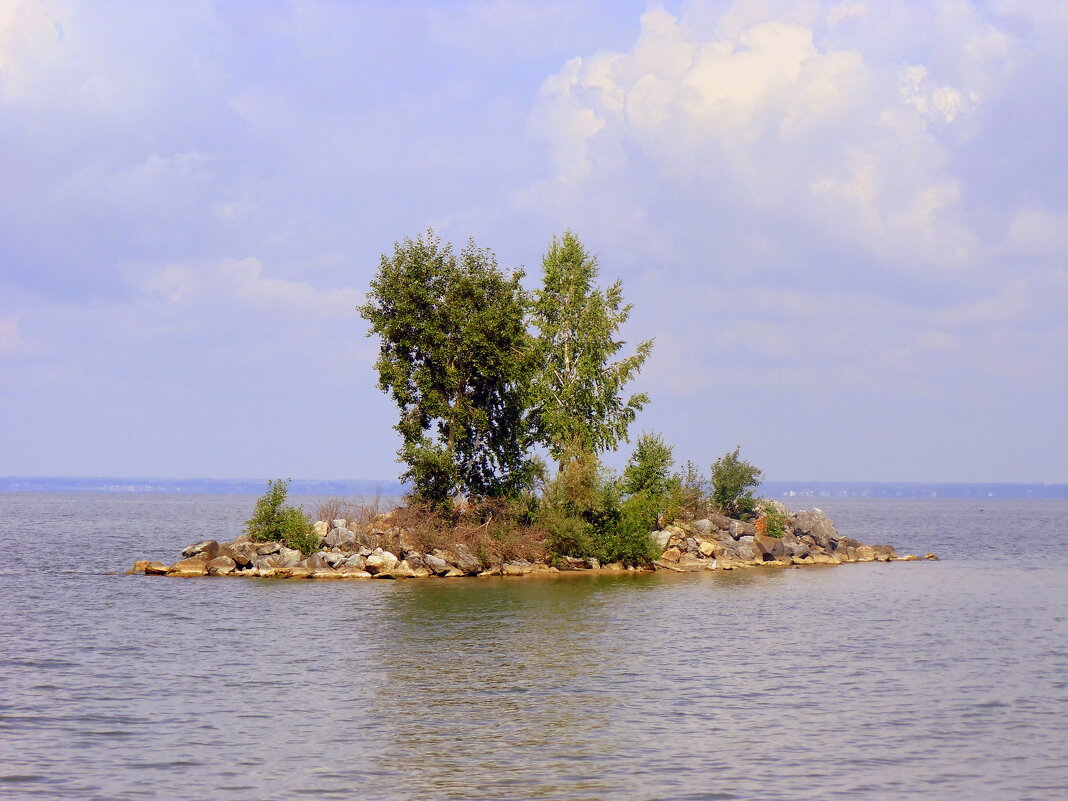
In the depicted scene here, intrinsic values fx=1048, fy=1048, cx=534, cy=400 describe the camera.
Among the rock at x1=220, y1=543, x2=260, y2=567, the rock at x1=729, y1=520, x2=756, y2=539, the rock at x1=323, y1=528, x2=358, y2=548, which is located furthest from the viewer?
the rock at x1=729, y1=520, x2=756, y2=539

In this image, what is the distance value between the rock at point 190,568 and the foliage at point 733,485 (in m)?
31.7

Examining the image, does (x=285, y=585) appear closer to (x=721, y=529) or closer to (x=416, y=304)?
(x=416, y=304)

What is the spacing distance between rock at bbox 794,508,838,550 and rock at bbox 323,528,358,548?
30363mm

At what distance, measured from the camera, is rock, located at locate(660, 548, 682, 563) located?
5838 cm

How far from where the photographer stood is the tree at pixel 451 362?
5475cm

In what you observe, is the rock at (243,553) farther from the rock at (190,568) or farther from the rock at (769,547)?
the rock at (769,547)

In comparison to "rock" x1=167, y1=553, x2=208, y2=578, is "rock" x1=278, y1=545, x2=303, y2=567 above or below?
above

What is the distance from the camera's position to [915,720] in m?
23.1

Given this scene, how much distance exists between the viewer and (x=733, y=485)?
6750 centimetres

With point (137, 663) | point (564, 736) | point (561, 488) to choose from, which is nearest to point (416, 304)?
point (561, 488)

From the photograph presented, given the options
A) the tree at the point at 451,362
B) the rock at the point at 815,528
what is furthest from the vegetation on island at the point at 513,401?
the rock at the point at 815,528

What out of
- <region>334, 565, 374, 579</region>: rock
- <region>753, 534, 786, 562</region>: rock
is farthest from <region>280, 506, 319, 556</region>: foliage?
<region>753, 534, 786, 562</region>: rock

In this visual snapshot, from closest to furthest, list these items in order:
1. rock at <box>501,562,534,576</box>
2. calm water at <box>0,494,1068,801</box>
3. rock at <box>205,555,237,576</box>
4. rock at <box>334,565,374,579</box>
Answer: calm water at <box>0,494,1068,801</box>, rock at <box>334,565,374,579</box>, rock at <box>205,555,237,576</box>, rock at <box>501,562,534,576</box>

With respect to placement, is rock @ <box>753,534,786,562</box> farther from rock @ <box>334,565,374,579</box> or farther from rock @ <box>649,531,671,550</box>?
rock @ <box>334,565,374,579</box>
